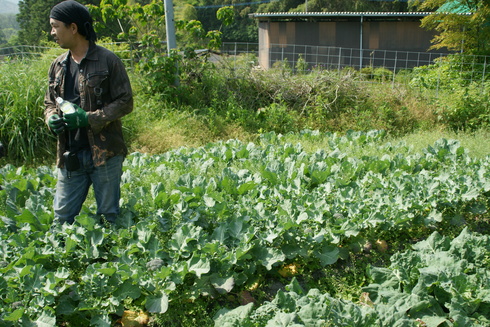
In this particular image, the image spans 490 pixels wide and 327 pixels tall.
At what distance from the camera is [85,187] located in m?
3.75

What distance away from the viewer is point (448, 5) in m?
12.5

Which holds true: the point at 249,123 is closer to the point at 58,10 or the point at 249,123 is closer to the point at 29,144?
the point at 29,144

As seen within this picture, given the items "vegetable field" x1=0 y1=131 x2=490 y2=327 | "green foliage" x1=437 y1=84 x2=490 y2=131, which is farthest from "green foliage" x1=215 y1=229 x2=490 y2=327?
"green foliage" x1=437 y1=84 x2=490 y2=131

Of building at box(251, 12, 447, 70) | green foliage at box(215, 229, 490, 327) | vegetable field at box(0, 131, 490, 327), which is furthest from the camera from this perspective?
building at box(251, 12, 447, 70)

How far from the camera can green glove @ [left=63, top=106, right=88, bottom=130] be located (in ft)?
10.7

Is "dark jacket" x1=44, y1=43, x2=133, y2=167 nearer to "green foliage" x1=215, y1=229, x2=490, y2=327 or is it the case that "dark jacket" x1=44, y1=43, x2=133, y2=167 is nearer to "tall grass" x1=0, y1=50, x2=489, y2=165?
"green foliage" x1=215, y1=229, x2=490, y2=327

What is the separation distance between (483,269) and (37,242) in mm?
3212

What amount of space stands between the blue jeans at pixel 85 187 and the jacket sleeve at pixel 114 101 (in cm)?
30

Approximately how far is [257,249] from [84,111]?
1.66m

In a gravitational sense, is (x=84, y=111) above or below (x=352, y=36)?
below

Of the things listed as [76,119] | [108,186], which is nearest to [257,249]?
[108,186]

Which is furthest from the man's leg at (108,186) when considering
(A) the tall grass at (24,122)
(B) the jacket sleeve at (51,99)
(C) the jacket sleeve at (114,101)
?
(A) the tall grass at (24,122)

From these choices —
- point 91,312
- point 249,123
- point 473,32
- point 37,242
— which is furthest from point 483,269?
point 473,32

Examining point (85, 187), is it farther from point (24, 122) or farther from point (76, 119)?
point (24, 122)
